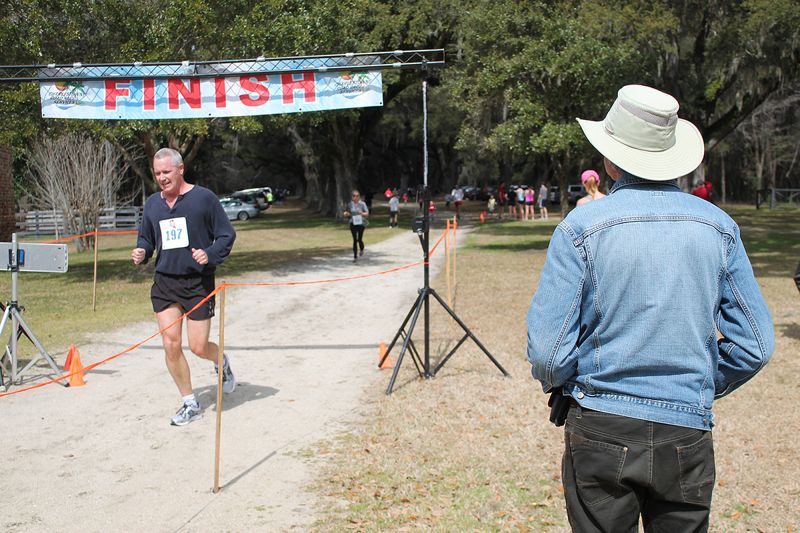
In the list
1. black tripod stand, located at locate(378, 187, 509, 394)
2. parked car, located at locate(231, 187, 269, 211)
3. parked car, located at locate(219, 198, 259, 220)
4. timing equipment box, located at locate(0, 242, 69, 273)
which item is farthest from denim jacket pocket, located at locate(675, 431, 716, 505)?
parked car, located at locate(231, 187, 269, 211)

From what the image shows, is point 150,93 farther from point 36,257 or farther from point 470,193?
point 470,193

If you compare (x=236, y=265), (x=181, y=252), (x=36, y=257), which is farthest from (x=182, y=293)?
(x=236, y=265)

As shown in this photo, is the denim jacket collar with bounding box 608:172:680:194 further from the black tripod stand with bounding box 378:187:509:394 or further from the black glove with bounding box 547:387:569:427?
the black tripod stand with bounding box 378:187:509:394

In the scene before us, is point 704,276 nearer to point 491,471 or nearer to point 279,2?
point 491,471

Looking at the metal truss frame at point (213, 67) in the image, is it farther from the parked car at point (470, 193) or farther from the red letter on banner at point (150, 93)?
the parked car at point (470, 193)

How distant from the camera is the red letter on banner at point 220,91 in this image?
9.55m

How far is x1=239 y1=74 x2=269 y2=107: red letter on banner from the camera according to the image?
9.45 m

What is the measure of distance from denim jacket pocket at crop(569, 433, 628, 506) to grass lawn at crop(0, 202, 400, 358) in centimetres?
835

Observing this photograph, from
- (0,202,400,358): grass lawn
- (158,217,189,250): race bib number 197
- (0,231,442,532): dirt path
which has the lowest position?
(0,231,442,532): dirt path

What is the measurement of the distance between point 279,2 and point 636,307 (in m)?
16.0

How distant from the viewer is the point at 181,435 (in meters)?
6.32

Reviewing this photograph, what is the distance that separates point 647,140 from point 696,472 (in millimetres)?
1065

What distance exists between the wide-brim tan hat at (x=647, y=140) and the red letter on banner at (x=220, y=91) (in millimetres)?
→ 7609

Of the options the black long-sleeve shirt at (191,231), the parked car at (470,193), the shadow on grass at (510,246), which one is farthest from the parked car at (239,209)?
the black long-sleeve shirt at (191,231)
